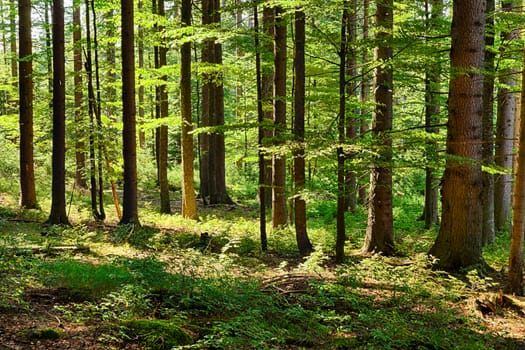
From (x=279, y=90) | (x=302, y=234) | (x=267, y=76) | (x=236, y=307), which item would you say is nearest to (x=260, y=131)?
(x=279, y=90)

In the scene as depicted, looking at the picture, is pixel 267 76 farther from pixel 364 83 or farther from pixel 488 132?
pixel 488 132

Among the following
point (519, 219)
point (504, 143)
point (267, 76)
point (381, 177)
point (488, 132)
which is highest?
point (267, 76)

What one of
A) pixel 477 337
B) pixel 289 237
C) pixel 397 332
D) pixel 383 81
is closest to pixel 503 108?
pixel 383 81

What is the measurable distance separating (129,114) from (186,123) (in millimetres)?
1845

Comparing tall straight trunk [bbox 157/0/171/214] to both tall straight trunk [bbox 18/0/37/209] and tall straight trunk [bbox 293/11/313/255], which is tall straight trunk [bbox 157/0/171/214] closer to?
tall straight trunk [bbox 18/0/37/209]

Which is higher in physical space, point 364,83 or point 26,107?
point 364,83

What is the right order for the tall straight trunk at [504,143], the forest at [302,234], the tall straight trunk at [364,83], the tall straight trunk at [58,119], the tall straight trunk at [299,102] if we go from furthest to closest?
1. the tall straight trunk at [504,143]
2. the tall straight trunk at [58,119]
3. the tall straight trunk at [364,83]
4. the tall straight trunk at [299,102]
5. the forest at [302,234]

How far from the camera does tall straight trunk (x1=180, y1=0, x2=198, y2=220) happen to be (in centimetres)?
1353

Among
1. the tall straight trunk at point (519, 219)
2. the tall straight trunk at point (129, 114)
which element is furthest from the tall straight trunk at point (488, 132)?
the tall straight trunk at point (129, 114)

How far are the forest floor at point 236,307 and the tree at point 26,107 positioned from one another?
290 inches

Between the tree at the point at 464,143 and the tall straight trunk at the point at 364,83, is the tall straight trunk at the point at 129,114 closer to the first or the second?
the tall straight trunk at the point at 364,83

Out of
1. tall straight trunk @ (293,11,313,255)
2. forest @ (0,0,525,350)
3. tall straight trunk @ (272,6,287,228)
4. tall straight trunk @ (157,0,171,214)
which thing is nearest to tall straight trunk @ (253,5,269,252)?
forest @ (0,0,525,350)

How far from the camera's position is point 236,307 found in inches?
218

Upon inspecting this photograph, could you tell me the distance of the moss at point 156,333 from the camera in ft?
14.1
